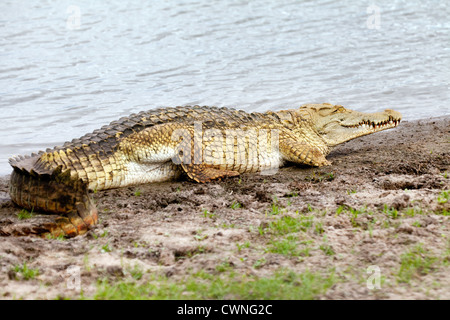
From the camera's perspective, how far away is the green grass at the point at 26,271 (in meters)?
3.22

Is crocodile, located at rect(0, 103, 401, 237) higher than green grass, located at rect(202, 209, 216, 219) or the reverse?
higher

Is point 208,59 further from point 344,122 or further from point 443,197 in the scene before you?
point 443,197

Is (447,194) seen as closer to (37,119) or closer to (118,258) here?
(118,258)

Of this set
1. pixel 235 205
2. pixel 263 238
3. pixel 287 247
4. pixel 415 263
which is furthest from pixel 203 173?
pixel 415 263

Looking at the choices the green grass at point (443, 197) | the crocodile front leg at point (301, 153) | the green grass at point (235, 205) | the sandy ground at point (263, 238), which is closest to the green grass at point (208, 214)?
the sandy ground at point (263, 238)

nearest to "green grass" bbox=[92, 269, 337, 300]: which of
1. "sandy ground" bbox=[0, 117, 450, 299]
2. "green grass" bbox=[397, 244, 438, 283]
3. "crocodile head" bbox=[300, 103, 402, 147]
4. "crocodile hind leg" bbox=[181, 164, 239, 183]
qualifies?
"sandy ground" bbox=[0, 117, 450, 299]

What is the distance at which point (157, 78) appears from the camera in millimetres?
11961

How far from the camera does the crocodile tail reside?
4.05 metres

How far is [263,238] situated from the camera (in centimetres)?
376

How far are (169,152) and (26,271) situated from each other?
105 inches

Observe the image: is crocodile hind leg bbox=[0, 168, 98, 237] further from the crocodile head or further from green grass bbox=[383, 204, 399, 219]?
the crocodile head

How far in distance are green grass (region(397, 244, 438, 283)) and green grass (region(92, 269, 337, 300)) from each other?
1.31 ft

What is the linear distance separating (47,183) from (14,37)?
1305cm
